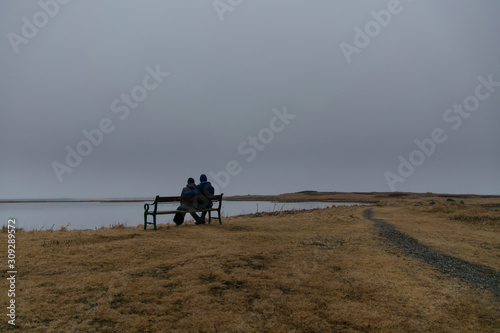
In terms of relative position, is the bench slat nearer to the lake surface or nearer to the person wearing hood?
the person wearing hood

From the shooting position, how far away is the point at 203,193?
12070 mm

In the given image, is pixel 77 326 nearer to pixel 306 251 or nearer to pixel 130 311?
pixel 130 311

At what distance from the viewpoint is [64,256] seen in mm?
6246

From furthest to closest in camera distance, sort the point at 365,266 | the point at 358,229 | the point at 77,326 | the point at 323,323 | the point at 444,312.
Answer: the point at 358,229
the point at 365,266
the point at 444,312
the point at 323,323
the point at 77,326

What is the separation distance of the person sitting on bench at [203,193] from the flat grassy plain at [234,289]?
3520 mm

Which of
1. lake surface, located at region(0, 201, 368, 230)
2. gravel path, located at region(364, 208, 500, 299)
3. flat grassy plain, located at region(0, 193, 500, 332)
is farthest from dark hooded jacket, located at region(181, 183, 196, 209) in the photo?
gravel path, located at region(364, 208, 500, 299)

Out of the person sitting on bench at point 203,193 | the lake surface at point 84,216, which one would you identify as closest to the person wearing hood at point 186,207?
the person sitting on bench at point 203,193

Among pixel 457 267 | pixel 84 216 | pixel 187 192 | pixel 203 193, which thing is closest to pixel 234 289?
pixel 457 267

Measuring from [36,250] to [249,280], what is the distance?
4588 millimetres

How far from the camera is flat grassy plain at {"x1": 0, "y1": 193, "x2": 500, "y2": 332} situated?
3723mm

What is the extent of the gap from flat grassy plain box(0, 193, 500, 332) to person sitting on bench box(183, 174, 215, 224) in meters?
3.52

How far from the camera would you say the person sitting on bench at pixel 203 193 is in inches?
463

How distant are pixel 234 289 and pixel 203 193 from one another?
7535 mm

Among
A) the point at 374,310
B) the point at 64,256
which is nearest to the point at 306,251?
the point at 374,310
